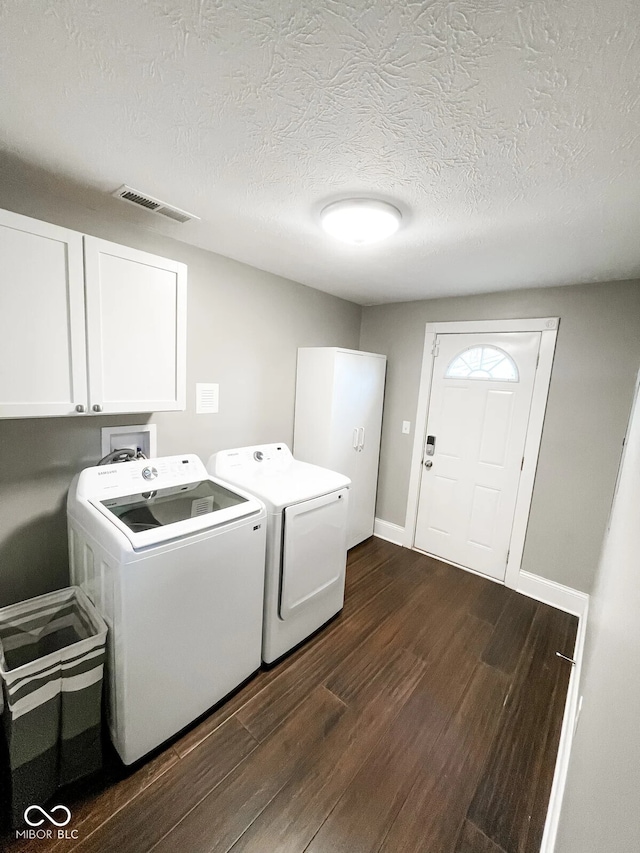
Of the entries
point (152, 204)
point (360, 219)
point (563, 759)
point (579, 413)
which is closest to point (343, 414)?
point (360, 219)

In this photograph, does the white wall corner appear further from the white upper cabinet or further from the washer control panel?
the white upper cabinet

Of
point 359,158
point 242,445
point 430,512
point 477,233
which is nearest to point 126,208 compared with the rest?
point 359,158

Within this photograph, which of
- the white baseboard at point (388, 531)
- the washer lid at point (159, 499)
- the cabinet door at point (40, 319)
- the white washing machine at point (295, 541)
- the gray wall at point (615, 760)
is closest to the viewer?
the gray wall at point (615, 760)

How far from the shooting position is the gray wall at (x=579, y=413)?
2.31 meters

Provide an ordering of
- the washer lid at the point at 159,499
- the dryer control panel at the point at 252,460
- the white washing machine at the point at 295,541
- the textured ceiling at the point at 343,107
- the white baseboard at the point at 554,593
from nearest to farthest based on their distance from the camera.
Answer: the textured ceiling at the point at 343,107 < the washer lid at the point at 159,499 < the white washing machine at the point at 295,541 < the dryer control panel at the point at 252,460 < the white baseboard at the point at 554,593

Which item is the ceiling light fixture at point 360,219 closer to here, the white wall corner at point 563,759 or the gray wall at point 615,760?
the gray wall at point 615,760

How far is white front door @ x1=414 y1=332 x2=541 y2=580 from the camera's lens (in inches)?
108

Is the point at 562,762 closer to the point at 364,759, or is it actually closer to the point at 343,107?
the point at 364,759

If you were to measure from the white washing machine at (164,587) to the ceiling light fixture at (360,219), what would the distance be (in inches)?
55.2

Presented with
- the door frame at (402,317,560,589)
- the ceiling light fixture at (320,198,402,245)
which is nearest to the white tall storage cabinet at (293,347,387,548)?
the door frame at (402,317,560,589)

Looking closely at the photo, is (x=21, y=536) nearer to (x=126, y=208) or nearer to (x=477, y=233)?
(x=126, y=208)

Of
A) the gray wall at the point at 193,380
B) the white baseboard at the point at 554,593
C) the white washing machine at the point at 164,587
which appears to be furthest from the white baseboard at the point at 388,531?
the white washing machine at the point at 164,587

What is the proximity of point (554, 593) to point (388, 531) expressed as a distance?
142 centimetres

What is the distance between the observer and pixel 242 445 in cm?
262
